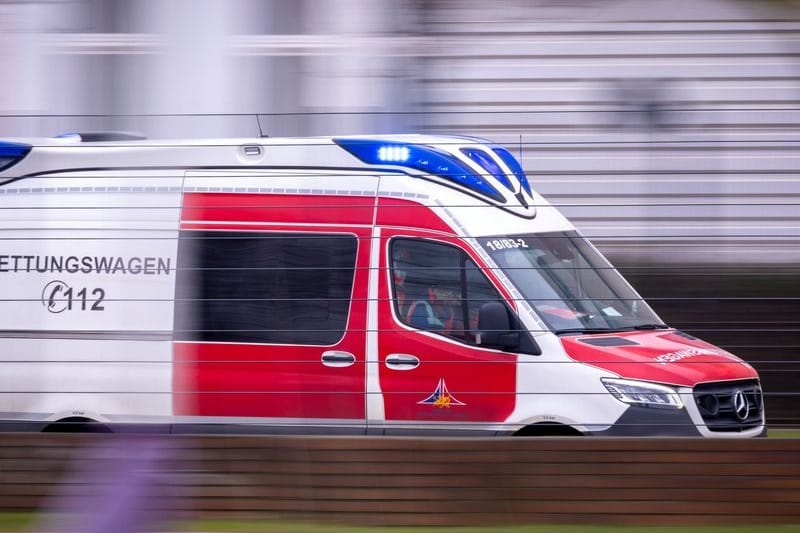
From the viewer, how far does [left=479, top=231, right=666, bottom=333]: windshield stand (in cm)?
569

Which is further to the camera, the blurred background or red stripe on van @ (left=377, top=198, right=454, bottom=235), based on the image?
the blurred background

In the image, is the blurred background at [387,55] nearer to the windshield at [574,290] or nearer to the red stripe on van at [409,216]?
the red stripe on van at [409,216]

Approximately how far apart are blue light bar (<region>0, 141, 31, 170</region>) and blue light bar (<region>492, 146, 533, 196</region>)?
8.44ft

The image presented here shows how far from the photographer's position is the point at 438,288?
6.00m

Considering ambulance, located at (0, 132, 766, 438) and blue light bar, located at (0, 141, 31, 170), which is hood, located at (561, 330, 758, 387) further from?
blue light bar, located at (0, 141, 31, 170)

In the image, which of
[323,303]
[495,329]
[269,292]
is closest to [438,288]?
[495,329]

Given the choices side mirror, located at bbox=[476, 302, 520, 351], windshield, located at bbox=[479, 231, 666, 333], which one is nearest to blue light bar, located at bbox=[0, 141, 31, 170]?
windshield, located at bbox=[479, 231, 666, 333]

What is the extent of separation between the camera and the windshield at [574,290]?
5.69 metres

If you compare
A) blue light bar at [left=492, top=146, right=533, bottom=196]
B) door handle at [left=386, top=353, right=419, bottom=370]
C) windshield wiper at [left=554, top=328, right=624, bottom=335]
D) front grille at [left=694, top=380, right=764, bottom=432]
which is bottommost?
front grille at [left=694, top=380, right=764, bottom=432]

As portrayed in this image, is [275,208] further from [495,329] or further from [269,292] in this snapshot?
[495,329]

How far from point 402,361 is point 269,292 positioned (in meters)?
0.78

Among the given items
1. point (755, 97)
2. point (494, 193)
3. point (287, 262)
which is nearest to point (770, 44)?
point (755, 97)

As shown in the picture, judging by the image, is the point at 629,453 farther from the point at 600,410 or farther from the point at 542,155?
the point at 542,155

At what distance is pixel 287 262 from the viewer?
6.11 metres
